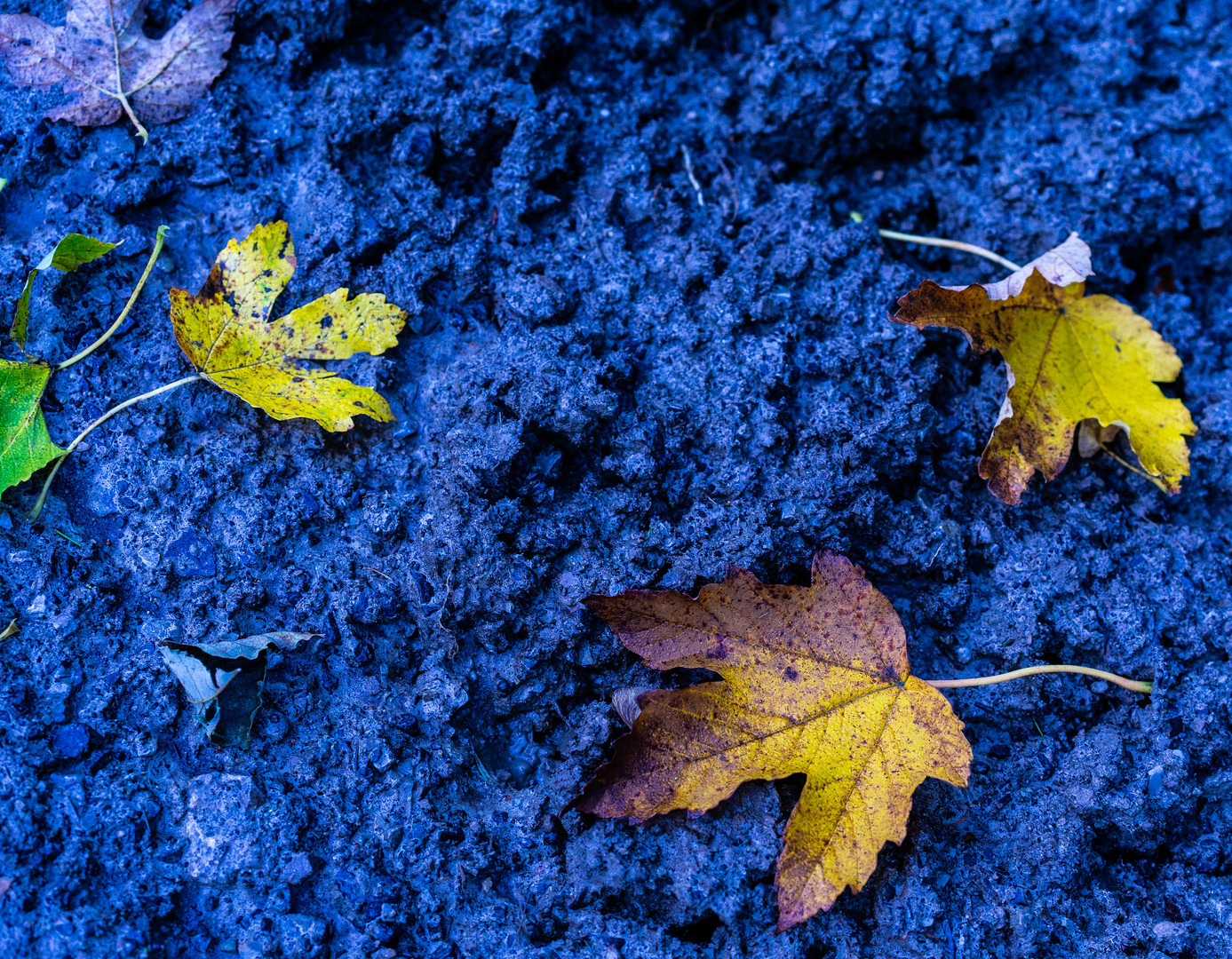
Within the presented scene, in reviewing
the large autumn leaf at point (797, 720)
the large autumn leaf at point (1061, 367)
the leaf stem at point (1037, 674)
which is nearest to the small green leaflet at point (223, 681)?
the large autumn leaf at point (797, 720)

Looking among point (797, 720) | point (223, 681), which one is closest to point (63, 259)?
point (223, 681)

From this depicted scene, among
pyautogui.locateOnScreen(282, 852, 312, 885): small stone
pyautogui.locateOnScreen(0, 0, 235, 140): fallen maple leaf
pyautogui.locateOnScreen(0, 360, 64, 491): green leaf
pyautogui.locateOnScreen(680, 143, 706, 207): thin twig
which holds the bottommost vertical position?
pyautogui.locateOnScreen(282, 852, 312, 885): small stone

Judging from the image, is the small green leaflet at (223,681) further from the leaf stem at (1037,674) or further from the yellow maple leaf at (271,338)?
the leaf stem at (1037,674)

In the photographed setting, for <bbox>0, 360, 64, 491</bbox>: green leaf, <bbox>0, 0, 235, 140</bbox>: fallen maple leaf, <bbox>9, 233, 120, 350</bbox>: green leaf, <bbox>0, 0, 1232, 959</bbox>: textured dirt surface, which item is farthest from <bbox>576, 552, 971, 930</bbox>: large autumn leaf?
<bbox>0, 0, 235, 140</bbox>: fallen maple leaf

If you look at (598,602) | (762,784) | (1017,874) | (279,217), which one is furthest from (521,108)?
(1017,874)

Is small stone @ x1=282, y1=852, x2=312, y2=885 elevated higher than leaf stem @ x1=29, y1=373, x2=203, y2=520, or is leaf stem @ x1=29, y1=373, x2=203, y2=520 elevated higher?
leaf stem @ x1=29, y1=373, x2=203, y2=520

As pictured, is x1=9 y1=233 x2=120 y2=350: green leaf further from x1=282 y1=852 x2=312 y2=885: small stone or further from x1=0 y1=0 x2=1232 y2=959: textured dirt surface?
x1=282 y1=852 x2=312 y2=885: small stone

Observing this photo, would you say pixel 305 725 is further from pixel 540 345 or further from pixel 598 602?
pixel 540 345
